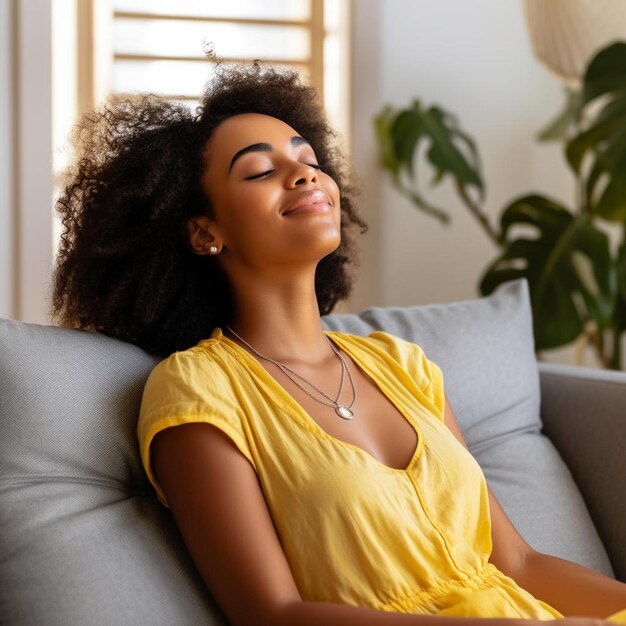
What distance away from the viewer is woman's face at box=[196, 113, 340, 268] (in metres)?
1.26

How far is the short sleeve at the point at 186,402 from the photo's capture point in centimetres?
113

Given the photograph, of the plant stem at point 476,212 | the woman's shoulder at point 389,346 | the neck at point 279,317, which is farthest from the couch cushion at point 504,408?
the plant stem at point 476,212

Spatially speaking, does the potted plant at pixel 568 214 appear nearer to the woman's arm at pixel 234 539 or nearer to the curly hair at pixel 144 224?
the curly hair at pixel 144 224

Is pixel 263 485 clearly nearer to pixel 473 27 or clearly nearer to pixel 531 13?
pixel 531 13

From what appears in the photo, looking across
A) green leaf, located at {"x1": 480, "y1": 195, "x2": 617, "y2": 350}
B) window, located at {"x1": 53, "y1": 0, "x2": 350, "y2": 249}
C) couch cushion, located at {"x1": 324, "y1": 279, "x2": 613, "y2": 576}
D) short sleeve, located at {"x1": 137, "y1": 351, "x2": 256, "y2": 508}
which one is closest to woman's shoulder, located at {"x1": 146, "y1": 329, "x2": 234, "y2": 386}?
short sleeve, located at {"x1": 137, "y1": 351, "x2": 256, "y2": 508}

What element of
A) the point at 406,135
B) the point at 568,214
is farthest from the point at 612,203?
the point at 406,135

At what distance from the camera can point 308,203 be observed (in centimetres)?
127

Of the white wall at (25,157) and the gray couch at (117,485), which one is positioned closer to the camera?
the gray couch at (117,485)

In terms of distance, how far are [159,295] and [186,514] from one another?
0.34 meters

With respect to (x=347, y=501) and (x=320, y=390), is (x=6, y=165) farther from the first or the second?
(x=347, y=501)

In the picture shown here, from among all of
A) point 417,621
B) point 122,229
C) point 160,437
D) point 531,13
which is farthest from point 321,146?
point 531,13

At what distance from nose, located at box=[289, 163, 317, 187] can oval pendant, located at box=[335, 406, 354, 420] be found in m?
0.29

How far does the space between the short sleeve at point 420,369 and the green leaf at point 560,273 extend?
1.06 metres

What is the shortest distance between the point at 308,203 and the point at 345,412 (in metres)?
0.27
